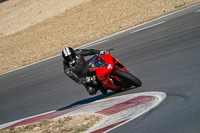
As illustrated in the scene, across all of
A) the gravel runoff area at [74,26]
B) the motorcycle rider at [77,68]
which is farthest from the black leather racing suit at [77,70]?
the gravel runoff area at [74,26]

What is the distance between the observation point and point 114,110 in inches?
282

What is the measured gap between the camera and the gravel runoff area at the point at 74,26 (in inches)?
747

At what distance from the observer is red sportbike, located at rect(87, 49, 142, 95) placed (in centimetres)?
788

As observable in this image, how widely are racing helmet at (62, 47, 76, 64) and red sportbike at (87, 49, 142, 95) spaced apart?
1.55 feet

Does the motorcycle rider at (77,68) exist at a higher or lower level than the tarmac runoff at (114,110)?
higher

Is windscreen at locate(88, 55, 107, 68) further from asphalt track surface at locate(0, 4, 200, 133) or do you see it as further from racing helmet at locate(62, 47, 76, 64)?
asphalt track surface at locate(0, 4, 200, 133)

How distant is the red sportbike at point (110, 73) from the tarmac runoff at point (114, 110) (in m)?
0.33

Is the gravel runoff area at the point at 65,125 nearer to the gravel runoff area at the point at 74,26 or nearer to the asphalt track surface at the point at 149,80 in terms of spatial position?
the asphalt track surface at the point at 149,80

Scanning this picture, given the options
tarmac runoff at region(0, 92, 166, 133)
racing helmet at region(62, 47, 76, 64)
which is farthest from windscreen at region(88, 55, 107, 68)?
tarmac runoff at region(0, 92, 166, 133)

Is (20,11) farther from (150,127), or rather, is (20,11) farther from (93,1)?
(150,127)

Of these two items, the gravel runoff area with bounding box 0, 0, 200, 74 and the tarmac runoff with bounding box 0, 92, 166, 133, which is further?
the gravel runoff area with bounding box 0, 0, 200, 74

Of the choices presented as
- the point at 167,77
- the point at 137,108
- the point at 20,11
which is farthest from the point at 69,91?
the point at 20,11

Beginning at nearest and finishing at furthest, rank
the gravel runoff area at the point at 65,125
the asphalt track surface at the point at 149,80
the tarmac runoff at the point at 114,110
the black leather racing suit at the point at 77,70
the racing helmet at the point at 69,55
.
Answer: the asphalt track surface at the point at 149,80
the tarmac runoff at the point at 114,110
the gravel runoff area at the point at 65,125
the racing helmet at the point at 69,55
the black leather racing suit at the point at 77,70

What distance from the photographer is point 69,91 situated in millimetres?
10508
